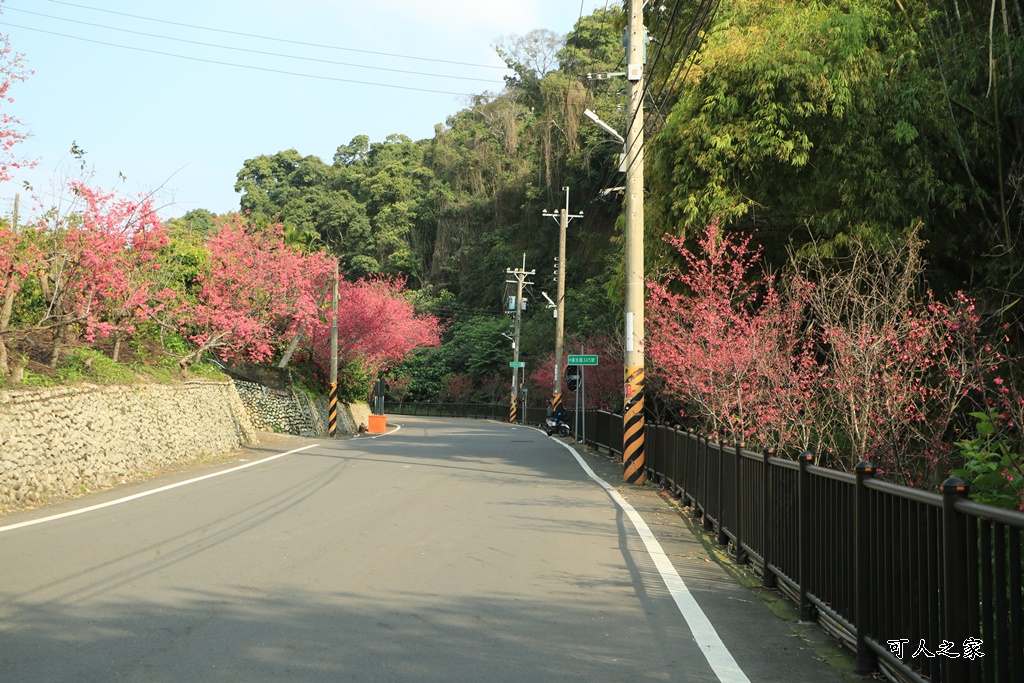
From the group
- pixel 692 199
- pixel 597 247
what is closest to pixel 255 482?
pixel 692 199

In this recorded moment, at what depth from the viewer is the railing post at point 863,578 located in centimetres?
555

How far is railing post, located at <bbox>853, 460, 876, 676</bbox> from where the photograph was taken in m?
5.55

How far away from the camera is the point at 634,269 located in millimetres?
19172

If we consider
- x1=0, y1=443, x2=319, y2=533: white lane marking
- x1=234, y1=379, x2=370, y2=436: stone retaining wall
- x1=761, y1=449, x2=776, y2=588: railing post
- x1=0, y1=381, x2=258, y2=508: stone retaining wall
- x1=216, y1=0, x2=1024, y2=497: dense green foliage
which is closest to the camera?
x1=761, y1=449, x2=776, y2=588: railing post

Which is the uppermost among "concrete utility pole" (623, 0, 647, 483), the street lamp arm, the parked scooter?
the street lamp arm

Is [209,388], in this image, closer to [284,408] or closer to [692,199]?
[284,408]

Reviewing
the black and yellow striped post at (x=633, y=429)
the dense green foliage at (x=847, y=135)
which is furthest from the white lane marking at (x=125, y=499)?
the dense green foliage at (x=847, y=135)

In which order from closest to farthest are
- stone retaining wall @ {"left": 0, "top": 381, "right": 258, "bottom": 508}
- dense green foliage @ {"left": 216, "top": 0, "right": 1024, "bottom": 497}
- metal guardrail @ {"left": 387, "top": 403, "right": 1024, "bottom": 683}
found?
metal guardrail @ {"left": 387, "top": 403, "right": 1024, "bottom": 683}
stone retaining wall @ {"left": 0, "top": 381, "right": 258, "bottom": 508}
dense green foliage @ {"left": 216, "top": 0, "right": 1024, "bottom": 497}

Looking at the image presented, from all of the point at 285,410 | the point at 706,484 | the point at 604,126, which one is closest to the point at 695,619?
the point at 706,484

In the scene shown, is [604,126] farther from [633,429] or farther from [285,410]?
[285,410]

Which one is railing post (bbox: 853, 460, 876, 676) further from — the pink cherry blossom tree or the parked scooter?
the parked scooter

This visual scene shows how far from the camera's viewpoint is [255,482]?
1627 centimetres

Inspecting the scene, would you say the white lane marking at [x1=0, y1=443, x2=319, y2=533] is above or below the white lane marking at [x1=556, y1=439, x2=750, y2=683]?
below

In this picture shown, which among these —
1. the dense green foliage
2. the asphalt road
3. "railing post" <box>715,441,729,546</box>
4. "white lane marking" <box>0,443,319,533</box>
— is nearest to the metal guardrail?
the asphalt road
